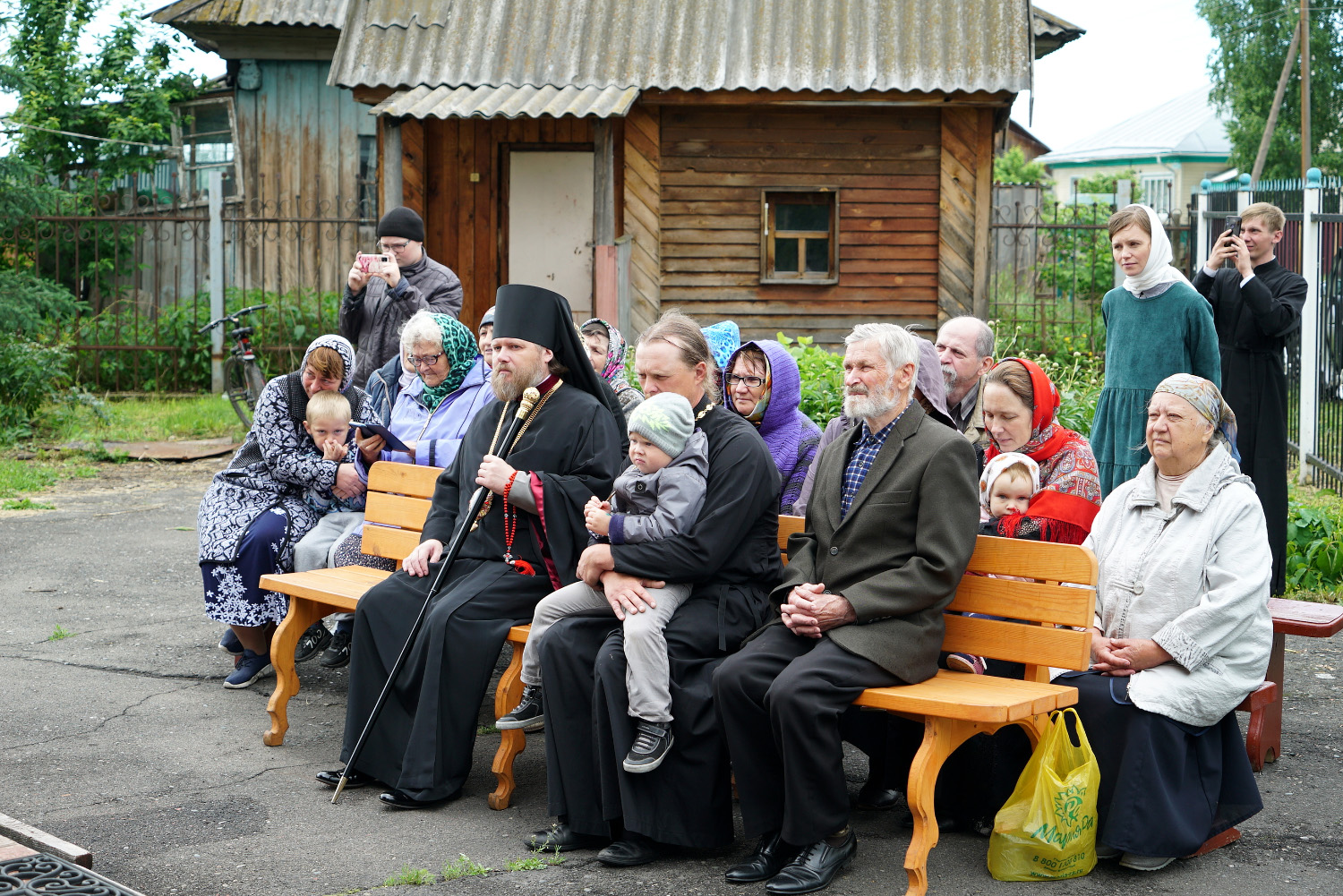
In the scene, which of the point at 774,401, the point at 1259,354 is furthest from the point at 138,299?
the point at 1259,354

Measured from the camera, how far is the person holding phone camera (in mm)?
6340

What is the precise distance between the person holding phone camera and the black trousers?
346cm

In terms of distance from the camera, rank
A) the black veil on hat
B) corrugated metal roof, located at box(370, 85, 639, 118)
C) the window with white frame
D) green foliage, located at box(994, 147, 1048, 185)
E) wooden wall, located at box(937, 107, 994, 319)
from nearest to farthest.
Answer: the black veil on hat → corrugated metal roof, located at box(370, 85, 639, 118) → wooden wall, located at box(937, 107, 994, 319) → the window with white frame → green foliage, located at box(994, 147, 1048, 185)

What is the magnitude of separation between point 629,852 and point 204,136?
18033 mm

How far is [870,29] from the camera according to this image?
41.0ft

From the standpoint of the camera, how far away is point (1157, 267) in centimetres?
543

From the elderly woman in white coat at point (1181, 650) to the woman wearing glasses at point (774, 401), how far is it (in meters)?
1.41

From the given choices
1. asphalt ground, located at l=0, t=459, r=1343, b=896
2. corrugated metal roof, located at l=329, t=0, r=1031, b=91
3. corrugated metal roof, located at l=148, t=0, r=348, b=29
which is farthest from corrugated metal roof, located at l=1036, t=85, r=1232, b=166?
asphalt ground, located at l=0, t=459, r=1343, b=896

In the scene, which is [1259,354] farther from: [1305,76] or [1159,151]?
[1159,151]

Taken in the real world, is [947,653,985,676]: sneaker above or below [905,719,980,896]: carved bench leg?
above

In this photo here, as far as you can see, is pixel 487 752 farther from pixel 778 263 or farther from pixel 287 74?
pixel 287 74

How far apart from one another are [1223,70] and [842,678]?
3330cm

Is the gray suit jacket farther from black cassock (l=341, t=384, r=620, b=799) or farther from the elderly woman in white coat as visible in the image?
black cassock (l=341, t=384, r=620, b=799)

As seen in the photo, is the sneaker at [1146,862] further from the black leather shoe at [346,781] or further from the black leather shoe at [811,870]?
the black leather shoe at [346,781]
